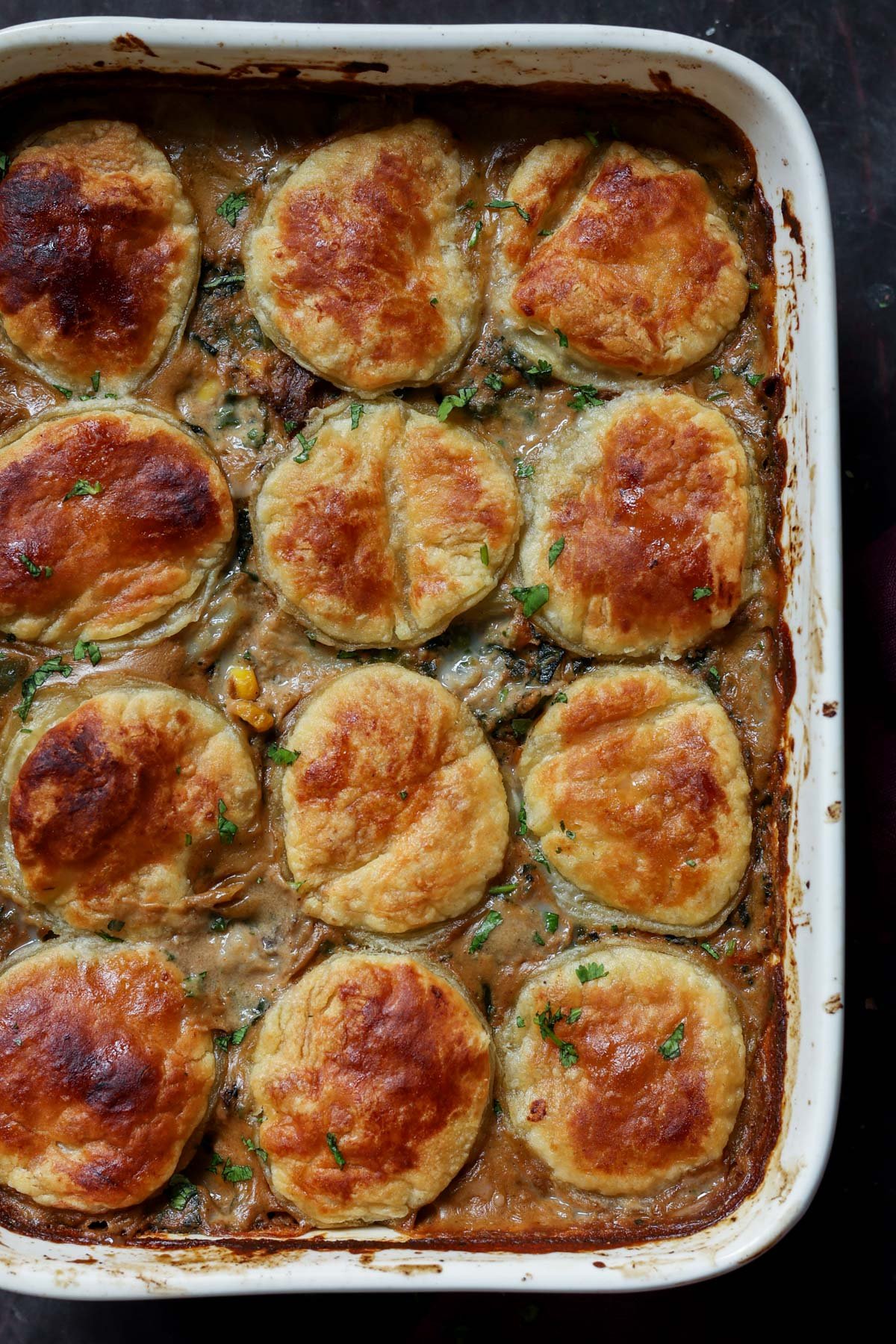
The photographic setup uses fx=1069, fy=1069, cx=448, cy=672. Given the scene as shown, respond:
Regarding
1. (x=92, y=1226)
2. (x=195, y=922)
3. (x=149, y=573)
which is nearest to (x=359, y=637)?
(x=149, y=573)

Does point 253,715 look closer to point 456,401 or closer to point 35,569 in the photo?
point 35,569

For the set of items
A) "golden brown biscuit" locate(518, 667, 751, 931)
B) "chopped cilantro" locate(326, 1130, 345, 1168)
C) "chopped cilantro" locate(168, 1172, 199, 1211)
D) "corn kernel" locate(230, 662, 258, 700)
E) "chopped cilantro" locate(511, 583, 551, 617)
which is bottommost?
"chopped cilantro" locate(168, 1172, 199, 1211)

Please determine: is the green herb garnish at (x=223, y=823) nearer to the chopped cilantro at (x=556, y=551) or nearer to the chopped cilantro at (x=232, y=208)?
the chopped cilantro at (x=556, y=551)

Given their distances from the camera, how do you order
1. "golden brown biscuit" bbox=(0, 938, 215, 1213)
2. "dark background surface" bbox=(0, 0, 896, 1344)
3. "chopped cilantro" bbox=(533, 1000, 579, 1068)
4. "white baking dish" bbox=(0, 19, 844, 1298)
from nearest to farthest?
"white baking dish" bbox=(0, 19, 844, 1298) → "golden brown biscuit" bbox=(0, 938, 215, 1213) → "chopped cilantro" bbox=(533, 1000, 579, 1068) → "dark background surface" bbox=(0, 0, 896, 1344)

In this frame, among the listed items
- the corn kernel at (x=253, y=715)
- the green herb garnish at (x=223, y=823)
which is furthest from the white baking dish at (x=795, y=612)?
the corn kernel at (x=253, y=715)

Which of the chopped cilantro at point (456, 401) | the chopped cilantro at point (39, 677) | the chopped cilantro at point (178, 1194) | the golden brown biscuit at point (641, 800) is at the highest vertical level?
the chopped cilantro at point (456, 401)

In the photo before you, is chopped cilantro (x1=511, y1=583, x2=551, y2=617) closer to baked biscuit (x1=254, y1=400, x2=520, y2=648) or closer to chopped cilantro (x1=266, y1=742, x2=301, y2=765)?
baked biscuit (x1=254, y1=400, x2=520, y2=648)

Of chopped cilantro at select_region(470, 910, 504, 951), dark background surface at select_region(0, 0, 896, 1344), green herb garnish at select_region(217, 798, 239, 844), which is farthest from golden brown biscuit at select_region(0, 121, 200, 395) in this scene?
chopped cilantro at select_region(470, 910, 504, 951)
